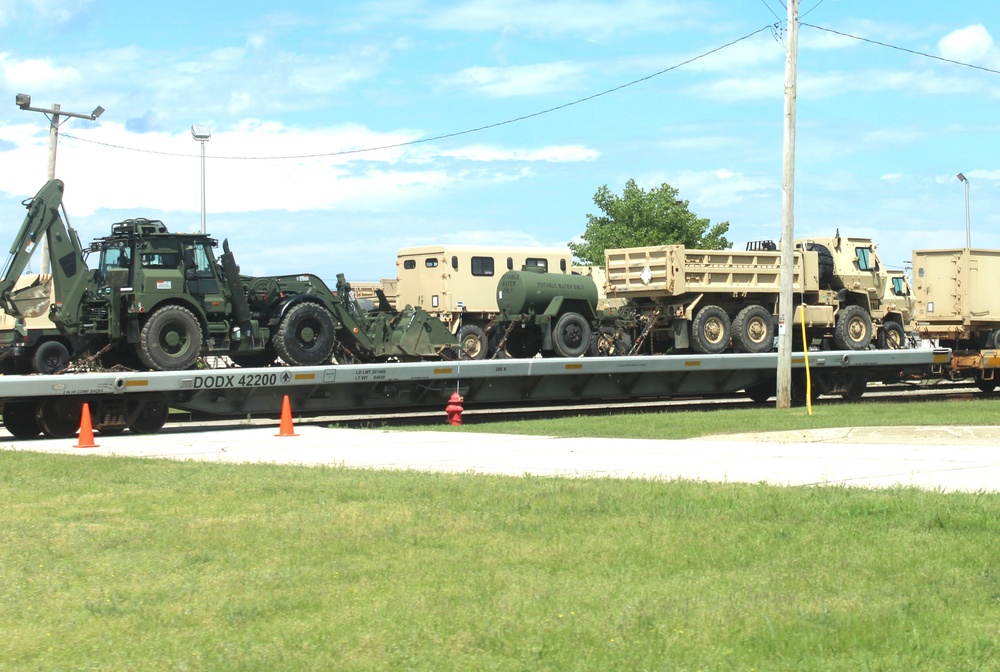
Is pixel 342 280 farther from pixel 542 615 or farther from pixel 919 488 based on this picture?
pixel 542 615

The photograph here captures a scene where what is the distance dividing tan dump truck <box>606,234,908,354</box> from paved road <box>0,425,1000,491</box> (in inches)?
314

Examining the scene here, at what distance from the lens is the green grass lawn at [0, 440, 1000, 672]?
216 inches

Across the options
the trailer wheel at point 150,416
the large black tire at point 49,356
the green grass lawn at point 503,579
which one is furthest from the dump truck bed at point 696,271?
the green grass lawn at point 503,579

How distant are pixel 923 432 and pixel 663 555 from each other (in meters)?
10.7

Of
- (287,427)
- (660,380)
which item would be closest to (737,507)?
(287,427)

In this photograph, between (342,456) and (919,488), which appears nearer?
(919,488)

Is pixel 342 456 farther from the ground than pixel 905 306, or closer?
closer

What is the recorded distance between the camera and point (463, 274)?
30297mm

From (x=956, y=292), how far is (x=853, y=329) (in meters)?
7.00

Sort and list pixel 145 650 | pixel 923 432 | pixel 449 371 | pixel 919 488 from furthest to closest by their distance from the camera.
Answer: pixel 449 371 → pixel 923 432 → pixel 919 488 → pixel 145 650

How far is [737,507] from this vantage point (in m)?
9.09

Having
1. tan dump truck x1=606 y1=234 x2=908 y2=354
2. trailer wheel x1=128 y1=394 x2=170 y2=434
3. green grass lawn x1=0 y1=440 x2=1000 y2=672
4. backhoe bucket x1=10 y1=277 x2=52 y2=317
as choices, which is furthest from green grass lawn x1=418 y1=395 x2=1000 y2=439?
green grass lawn x1=0 y1=440 x2=1000 y2=672

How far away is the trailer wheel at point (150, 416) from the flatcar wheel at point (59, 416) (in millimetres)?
813

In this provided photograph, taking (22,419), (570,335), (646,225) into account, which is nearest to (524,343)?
(570,335)
